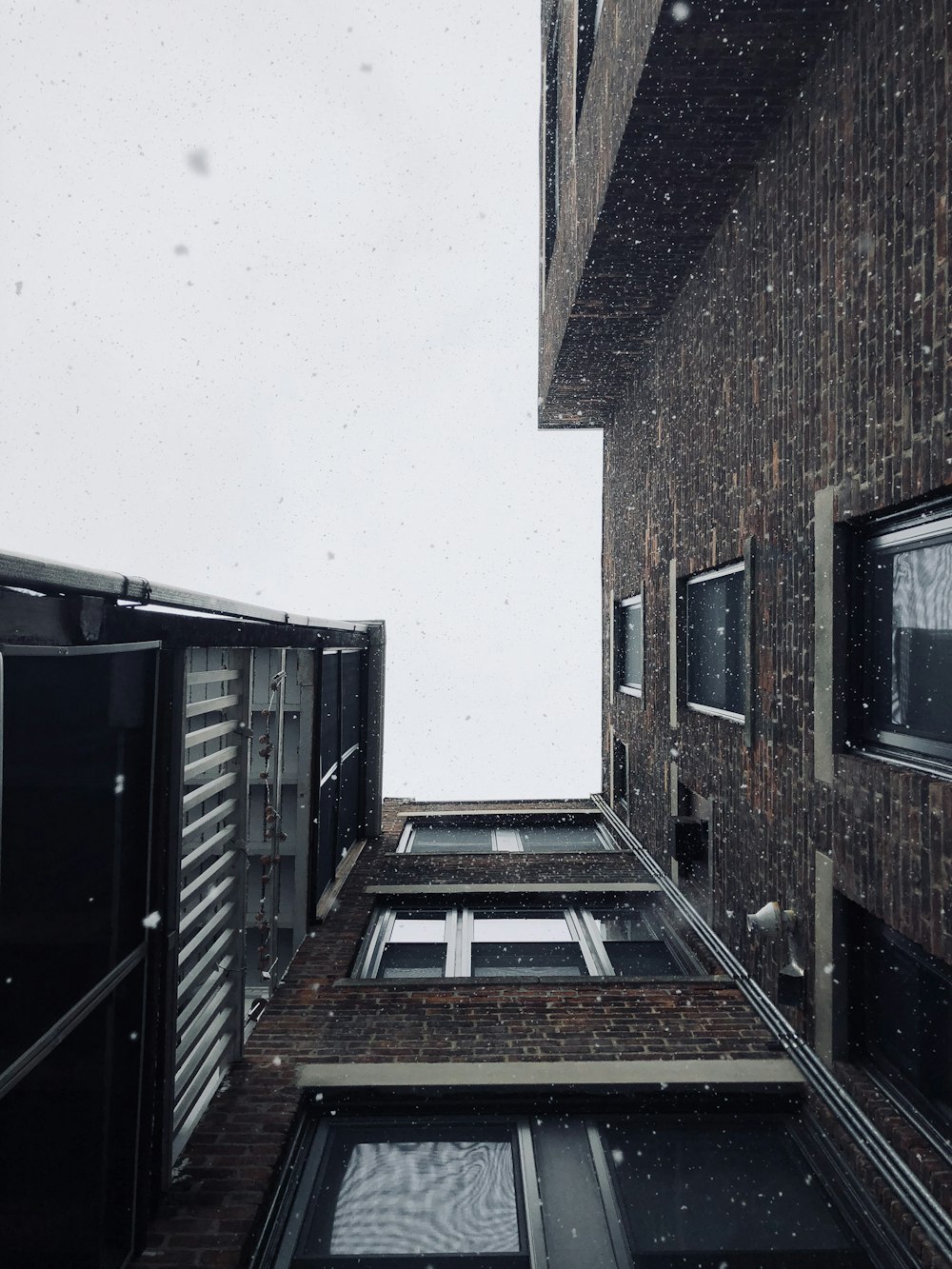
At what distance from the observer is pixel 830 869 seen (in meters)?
5.06

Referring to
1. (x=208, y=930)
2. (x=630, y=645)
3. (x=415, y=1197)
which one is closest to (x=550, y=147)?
(x=630, y=645)

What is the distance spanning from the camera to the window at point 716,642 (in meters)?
7.34

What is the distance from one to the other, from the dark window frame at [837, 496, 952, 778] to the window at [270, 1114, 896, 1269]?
2.85 metres

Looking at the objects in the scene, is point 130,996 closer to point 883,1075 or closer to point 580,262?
point 883,1075

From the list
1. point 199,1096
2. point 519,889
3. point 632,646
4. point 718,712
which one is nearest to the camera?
point 199,1096

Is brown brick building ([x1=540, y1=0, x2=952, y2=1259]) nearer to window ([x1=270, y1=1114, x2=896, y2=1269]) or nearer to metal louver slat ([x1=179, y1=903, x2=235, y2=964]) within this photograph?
window ([x1=270, y1=1114, x2=896, y2=1269])

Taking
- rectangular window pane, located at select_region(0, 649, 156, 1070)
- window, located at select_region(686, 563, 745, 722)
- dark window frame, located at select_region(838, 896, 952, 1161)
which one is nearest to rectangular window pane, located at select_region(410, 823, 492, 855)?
window, located at select_region(686, 563, 745, 722)

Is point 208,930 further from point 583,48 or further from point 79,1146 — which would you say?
point 583,48

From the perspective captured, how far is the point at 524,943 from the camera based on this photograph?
27.1ft

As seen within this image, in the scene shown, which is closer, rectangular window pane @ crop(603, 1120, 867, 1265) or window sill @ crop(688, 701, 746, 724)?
rectangular window pane @ crop(603, 1120, 867, 1265)

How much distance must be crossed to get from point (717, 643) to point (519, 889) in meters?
4.06

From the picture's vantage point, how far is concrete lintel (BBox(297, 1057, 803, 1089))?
203 inches

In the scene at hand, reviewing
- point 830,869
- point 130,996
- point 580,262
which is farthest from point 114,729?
point 580,262

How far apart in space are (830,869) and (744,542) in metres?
3.10
